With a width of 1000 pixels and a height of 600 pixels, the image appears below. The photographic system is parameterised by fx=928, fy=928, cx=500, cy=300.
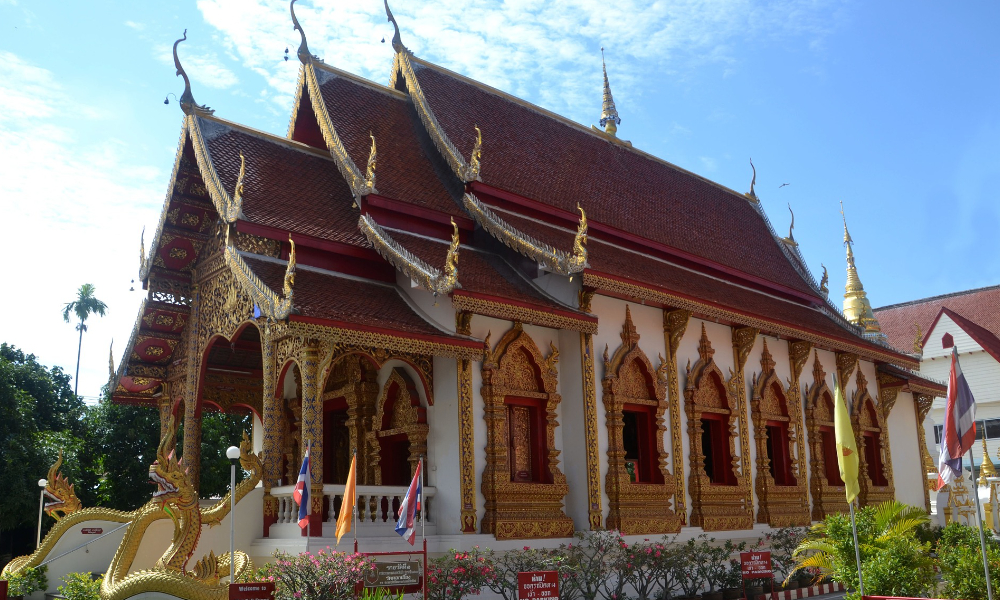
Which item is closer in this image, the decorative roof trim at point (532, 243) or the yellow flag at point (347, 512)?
the yellow flag at point (347, 512)

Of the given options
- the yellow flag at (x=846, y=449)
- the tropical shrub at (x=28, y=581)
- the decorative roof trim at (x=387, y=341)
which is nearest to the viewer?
the yellow flag at (x=846, y=449)

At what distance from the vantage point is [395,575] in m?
7.59

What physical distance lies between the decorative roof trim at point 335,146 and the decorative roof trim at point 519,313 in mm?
1978

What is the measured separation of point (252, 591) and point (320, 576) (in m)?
0.71

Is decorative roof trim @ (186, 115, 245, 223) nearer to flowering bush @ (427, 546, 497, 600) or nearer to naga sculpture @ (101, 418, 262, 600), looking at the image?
naga sculpture @ (101, 418, 262, 600)

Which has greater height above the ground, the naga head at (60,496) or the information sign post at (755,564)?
the naga head at (60,496)

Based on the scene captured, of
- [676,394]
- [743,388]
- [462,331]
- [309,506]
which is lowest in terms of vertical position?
[309,506]

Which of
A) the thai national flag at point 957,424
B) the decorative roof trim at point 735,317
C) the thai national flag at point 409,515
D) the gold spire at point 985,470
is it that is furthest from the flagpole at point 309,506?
the gold spire at point 985,470

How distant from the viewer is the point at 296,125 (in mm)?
13398

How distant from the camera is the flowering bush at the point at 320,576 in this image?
747 centimetres

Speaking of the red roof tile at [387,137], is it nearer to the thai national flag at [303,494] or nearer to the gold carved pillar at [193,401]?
the gold carved pillar at [193,401]

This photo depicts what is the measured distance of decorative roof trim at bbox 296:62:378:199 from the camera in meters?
11.1

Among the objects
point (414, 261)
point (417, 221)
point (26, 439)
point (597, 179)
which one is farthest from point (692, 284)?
point (26, 439)

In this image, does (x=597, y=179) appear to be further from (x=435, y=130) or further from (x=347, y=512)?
(x=347, y=512)
